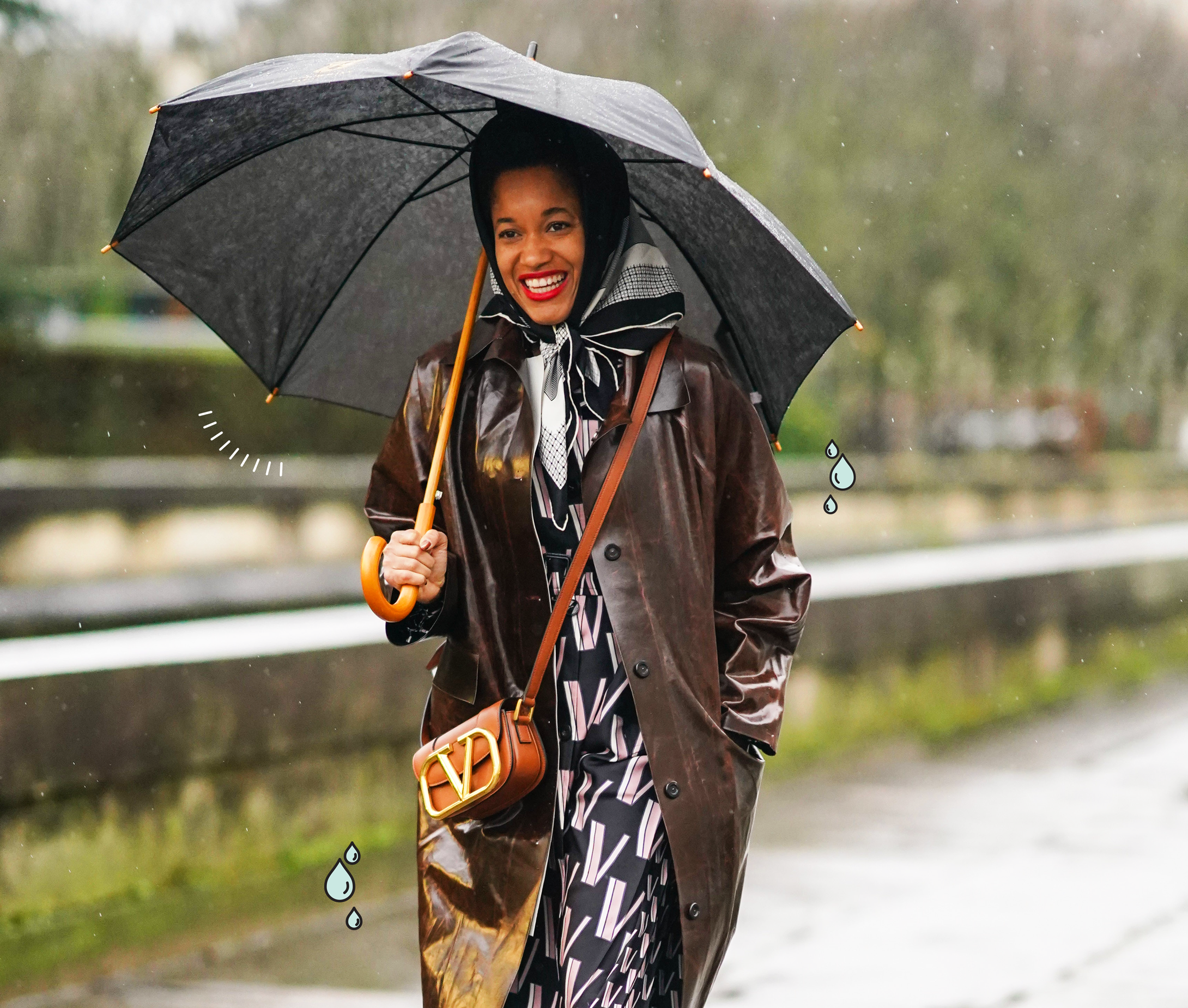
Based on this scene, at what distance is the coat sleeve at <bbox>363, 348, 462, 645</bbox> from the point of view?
2.99 m

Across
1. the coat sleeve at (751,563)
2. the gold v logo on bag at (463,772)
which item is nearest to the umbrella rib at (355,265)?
the coat sleeve at (751,563)

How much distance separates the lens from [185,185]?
312 cm

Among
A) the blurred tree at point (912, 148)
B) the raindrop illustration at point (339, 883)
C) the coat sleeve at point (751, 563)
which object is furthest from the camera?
the blurred tree at point (912, 148)

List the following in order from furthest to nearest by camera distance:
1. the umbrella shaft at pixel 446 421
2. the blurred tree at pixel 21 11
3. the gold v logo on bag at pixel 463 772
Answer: the blurred tree at pixel 21 11, the umbrella shaft at pixel 446 421, the gold v logo on bag at pixel 463 772

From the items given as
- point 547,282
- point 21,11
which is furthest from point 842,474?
point 21,11

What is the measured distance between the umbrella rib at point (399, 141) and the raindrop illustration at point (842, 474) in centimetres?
93

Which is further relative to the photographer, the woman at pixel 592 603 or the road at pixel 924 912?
the road at pixel 924 912

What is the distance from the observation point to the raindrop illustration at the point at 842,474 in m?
3.38

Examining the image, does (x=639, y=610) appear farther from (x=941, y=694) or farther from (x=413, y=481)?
(x=941, y=694)

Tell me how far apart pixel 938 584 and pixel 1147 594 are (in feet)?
11.0

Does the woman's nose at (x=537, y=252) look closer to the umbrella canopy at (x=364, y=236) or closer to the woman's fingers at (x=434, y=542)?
the umbrella canopy at (x=364, y=236)

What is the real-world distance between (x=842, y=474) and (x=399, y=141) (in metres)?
1.05

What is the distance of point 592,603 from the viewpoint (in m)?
2.92

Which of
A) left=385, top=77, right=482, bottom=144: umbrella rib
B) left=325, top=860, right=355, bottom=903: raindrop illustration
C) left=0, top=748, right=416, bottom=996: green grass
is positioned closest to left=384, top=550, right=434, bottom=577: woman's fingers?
left=385, top=77, right=482, bottom=144: umbrella rib
